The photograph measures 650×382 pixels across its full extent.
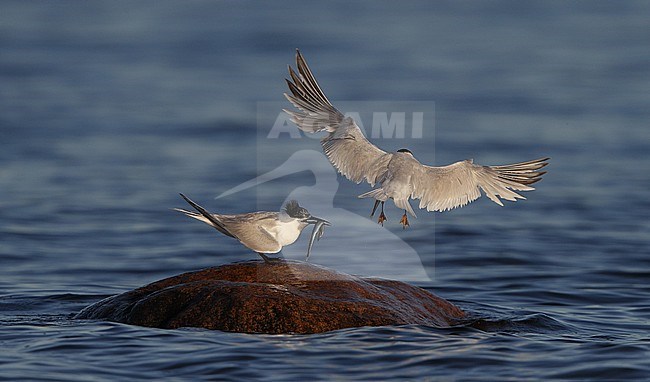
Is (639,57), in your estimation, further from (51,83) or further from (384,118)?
(51,83)

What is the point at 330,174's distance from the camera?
473 inches

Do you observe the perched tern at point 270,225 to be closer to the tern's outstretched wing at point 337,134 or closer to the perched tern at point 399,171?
the perched tern at point 399,171

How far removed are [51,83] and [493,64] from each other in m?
8.82

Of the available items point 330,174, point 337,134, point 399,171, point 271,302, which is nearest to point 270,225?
point 271,302

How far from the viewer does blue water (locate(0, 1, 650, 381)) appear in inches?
279

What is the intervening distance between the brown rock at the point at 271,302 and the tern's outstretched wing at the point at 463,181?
2.43 ft

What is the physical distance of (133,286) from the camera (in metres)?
10.1

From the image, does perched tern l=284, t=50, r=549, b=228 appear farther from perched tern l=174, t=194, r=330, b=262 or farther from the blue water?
the blue water

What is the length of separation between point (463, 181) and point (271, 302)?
1.82 meters

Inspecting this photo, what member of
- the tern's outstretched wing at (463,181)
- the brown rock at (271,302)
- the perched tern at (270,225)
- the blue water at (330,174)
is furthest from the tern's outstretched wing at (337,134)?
the blue water at (330,174)

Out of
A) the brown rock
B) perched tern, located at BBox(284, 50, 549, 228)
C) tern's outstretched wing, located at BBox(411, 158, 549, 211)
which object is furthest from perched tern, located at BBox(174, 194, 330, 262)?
tern's outstretched wing, located at BBox(411, 158, 549, 211)

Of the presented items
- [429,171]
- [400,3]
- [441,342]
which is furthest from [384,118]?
[400,3]

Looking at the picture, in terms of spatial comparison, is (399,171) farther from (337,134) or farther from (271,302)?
(271,302)

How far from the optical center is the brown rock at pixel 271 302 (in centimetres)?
714
